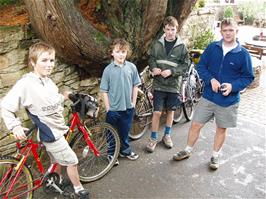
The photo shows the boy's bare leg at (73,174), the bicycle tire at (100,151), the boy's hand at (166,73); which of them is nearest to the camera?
the boy's bare leg at (73,174)

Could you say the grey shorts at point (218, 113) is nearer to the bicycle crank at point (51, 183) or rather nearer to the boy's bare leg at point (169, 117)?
the boy's bare leg at point (169, 117)

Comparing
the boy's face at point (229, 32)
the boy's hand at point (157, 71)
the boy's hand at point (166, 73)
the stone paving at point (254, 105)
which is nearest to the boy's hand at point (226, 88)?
the boy's face at point (229, 32)

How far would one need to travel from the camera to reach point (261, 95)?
7.35 m

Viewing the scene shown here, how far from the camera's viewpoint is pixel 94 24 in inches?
159

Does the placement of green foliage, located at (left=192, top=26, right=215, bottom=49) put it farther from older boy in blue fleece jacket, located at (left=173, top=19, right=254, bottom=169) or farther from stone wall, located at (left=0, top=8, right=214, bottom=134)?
stone wall, located at (left=0, top=8, right=214, bottom=134)

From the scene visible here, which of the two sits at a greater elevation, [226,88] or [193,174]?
[226,88]

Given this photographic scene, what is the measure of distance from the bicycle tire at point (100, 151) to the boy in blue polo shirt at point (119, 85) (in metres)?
0.17

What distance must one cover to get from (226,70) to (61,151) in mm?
2180

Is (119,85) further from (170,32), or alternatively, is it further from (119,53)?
(170,32)

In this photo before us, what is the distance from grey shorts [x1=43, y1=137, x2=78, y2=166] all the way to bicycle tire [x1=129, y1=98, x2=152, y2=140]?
1845mm

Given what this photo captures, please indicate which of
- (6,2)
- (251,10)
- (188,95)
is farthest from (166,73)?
(251,10)

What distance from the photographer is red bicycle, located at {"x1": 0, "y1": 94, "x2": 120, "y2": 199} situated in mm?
2977

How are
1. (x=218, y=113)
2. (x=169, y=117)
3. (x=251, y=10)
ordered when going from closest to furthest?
(x=218, y=113), (x=169, y=117), (x=251, y=10)

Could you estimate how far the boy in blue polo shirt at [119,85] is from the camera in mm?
3531
